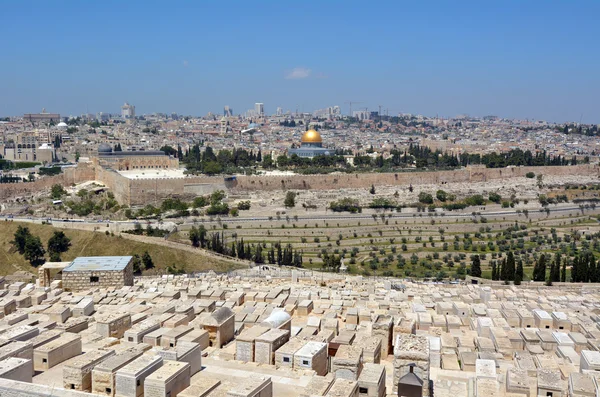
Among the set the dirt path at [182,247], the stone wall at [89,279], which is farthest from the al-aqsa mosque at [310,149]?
the stone wall at [89,279]

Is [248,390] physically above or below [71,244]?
above

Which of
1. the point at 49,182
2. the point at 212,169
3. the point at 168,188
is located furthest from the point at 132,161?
the point at 168,188

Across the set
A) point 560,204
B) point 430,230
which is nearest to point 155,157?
point 430,230

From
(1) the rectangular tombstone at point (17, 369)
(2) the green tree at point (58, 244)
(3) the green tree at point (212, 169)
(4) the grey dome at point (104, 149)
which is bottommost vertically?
(2) the green tree at point (58, 244)

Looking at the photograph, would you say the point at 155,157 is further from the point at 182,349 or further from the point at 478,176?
the point at 182,349

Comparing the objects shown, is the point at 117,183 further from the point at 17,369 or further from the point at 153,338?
the point at 17,369

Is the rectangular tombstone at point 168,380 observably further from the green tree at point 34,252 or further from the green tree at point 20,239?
the green tree at point 20,239

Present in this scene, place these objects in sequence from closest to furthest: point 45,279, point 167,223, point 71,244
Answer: point 45,279 → point 71,244 → point 167,223
